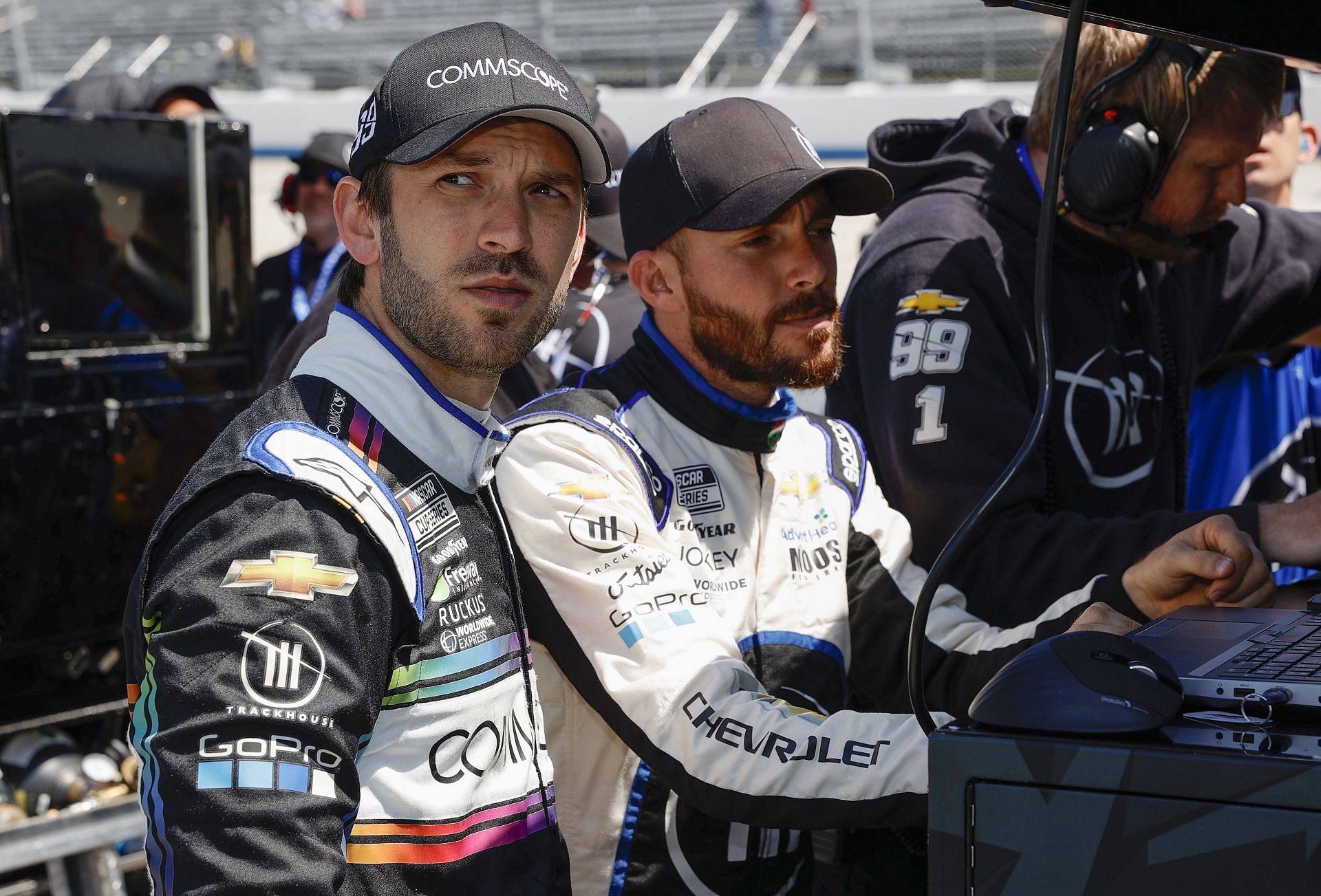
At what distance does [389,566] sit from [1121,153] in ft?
4.40

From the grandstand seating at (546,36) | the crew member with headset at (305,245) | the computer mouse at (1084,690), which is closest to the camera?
the computer mouse at (1084,690)

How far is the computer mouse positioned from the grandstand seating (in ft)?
35.2

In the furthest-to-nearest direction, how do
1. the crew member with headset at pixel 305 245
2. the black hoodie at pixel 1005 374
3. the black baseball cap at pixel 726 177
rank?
the crew member with headset at pixel 305 245 → the black hoodie at pixel 1005 374 → the black baseball cap at pixel 726 177

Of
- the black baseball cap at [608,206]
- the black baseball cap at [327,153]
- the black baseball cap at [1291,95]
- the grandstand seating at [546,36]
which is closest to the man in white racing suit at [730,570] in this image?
the black baseball cap at [608,206]

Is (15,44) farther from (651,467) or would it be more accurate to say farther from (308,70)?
(651,467)

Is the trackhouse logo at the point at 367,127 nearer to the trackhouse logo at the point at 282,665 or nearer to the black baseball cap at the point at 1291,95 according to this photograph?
the trackhouse logo at the point at 282,665

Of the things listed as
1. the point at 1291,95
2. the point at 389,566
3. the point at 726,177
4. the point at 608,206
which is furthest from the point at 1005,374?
the point at 1291,95

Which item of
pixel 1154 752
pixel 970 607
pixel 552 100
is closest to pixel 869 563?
pixel 970 607

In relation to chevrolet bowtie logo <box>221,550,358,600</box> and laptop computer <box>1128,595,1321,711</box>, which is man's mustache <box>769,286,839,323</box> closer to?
laptop computer <box>1128,595,1321,711</box>

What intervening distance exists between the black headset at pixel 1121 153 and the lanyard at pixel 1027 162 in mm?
150

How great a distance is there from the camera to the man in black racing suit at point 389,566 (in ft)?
3.31

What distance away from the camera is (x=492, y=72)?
133 cm

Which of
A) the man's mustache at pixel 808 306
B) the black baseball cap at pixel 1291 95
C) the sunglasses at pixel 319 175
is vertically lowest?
the sunglasses at pixel 319 175

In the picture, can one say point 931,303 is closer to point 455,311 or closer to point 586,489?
point 586,489
